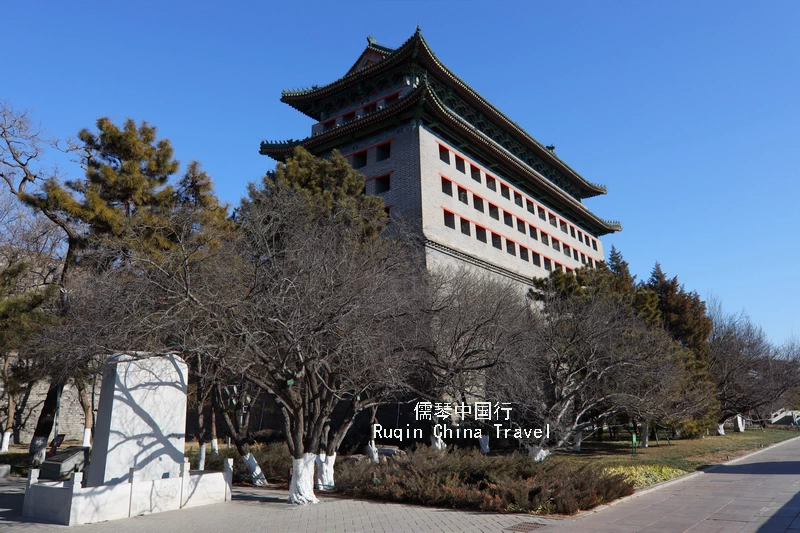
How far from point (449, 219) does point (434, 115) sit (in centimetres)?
597

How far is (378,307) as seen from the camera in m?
13.5

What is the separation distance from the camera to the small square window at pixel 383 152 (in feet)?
102

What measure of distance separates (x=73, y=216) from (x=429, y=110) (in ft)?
61.2

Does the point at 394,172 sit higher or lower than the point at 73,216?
higher

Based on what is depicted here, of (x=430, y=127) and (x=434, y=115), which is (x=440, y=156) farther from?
(x=434, y=115)

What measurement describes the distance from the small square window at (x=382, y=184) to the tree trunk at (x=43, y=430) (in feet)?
60.2

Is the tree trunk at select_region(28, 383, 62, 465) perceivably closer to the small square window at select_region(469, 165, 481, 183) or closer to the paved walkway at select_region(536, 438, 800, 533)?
the paved walkway at select_region(536, 438, 800, 533)

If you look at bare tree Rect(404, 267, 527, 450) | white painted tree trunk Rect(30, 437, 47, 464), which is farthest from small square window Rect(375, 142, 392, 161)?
white painted tree trunk Rect(30, 437, 47, 464)

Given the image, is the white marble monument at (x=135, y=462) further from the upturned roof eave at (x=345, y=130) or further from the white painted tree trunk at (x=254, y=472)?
the upturned roof eave at (x=345, y=130)

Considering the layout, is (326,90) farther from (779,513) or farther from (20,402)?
(779,513)

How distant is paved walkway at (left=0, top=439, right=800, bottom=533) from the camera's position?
8.04 m

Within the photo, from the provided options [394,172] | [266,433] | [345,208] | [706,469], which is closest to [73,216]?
[345,208]

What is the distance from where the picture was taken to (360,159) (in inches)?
1265

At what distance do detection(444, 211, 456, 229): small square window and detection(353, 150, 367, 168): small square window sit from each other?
6.23 meters
